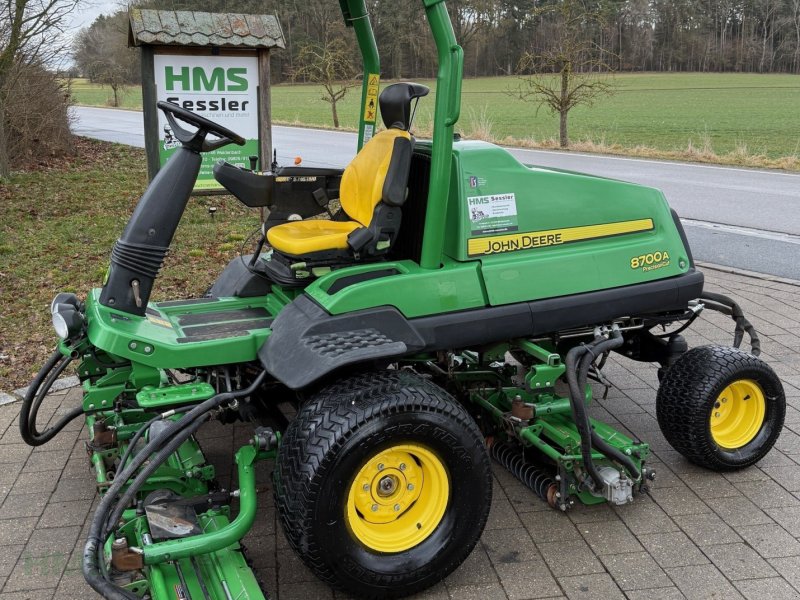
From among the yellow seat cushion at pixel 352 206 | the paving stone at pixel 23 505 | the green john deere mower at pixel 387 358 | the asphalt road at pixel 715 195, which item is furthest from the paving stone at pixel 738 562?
the asphalt road at pixel 715 195

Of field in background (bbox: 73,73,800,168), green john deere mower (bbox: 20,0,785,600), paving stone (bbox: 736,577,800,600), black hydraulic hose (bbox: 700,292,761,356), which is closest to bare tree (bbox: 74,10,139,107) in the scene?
field in background (bbox: 73,73,800,168)

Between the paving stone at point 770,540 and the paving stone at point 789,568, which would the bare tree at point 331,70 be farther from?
the paving stone at point 789,568

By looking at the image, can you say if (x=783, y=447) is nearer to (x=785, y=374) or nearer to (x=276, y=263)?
(x=785, y=374)

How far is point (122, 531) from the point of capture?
2.81 meters

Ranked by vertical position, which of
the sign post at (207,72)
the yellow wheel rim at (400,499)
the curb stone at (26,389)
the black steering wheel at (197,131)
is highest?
the sign post at (207,72)

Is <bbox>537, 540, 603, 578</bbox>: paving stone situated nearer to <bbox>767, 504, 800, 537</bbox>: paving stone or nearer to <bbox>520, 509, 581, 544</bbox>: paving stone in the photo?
<bbox>520, 509, 581, 544</bbox>: paving stone

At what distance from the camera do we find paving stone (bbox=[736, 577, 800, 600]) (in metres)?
2.87

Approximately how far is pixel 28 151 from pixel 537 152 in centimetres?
1027

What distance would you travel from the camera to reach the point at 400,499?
2994 mm

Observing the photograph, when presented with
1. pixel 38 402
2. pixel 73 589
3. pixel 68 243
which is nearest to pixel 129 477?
pixel 73 589

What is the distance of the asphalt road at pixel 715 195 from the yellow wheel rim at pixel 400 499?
2939 mm

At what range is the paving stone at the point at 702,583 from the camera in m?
2.89

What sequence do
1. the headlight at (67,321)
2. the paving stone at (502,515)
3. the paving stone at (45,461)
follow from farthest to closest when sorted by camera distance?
the paving stone at (45,461)
the paving stone at (502,515)
the headlight at (67,321)

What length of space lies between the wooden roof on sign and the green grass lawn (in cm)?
189
